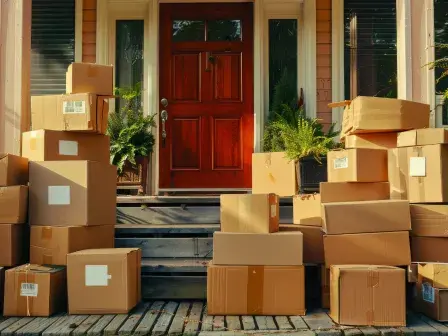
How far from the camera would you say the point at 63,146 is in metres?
4.01

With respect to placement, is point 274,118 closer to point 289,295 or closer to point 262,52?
point 262,52

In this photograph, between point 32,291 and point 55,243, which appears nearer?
point 32,291

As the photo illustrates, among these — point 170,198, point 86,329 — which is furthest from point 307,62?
point 86,329

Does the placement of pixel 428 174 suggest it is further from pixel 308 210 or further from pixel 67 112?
pixel 67 112

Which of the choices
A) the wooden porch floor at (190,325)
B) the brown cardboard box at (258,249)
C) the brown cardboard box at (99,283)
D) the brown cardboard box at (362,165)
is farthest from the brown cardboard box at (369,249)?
the brown cardboard box at (99,283)

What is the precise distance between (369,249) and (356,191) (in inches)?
20.6

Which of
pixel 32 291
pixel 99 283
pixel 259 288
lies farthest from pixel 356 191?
pixel 32 291

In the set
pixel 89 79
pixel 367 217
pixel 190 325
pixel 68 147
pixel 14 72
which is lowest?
pixel 190 325

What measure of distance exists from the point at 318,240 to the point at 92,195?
160 cm

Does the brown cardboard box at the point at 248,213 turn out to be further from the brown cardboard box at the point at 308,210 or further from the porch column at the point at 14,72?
the porch column at the point at 14,72

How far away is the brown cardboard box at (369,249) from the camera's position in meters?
3.57

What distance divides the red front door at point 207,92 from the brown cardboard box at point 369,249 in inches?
96.4

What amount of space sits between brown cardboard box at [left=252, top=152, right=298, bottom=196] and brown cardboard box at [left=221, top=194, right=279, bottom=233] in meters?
1.37

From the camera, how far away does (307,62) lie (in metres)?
5.96
